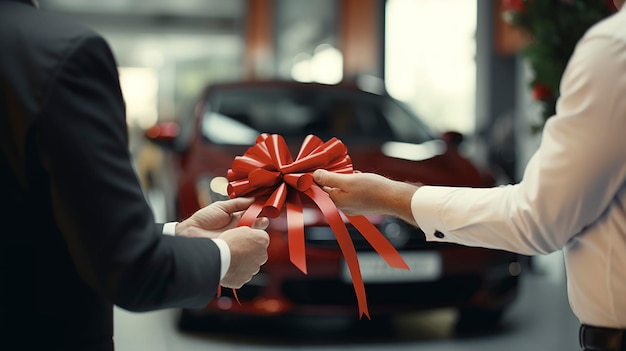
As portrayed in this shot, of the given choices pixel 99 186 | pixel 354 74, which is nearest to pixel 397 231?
pixel 99 186

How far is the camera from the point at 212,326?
13.3 feet

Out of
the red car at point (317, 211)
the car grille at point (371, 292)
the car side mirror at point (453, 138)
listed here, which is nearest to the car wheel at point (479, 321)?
the red car at point (317, 211)

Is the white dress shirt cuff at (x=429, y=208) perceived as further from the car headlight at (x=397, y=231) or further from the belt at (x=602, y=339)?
the car headlight at (x=397, y=231)

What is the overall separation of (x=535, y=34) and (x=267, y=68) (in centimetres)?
1016

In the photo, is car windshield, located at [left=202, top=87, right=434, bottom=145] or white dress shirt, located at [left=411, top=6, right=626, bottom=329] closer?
white dress shirt, located at [left=411, top=6, right=626, bottom=329]

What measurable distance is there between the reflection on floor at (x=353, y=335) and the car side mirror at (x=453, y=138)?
0.95 metres

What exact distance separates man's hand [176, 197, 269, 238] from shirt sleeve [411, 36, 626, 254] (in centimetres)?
43

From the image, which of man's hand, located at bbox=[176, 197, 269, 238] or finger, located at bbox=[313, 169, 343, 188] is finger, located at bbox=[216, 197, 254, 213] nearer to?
man's hand, located at bbox=[176, 197, 269, 238]

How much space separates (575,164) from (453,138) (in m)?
3.55

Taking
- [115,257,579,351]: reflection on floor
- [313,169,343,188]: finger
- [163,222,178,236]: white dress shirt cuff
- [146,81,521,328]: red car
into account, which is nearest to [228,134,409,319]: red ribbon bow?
[313,169,343,188]: finger

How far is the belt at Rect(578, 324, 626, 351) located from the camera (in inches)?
49.6

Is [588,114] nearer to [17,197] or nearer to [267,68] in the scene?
[17,197]

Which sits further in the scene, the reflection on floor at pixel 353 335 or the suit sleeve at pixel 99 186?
the reflection on floor at pixel 353 335

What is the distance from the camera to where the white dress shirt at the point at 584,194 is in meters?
1.17
